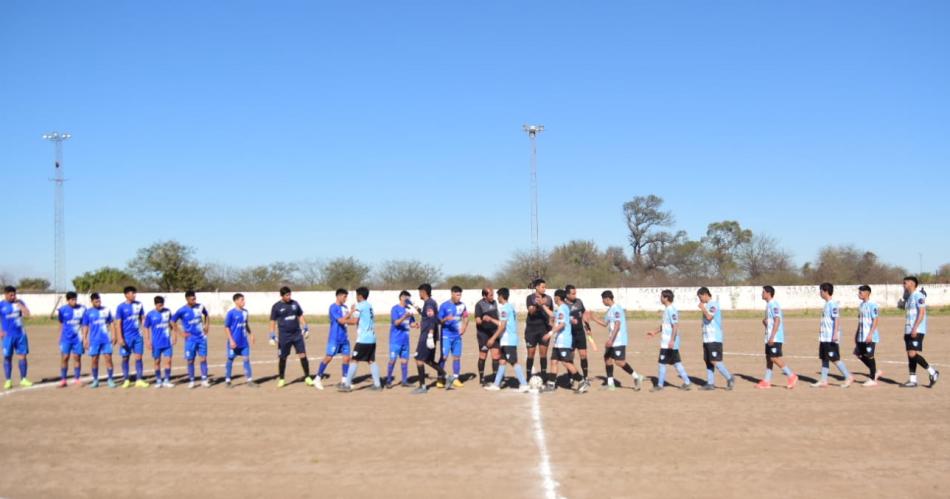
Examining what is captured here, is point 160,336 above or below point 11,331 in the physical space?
below

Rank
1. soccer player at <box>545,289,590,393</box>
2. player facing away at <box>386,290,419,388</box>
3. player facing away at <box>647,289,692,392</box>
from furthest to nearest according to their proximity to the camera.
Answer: player facing away at <box>386,290,419,388</box>
soccer player at <box>545,289,590,393</box>
player facing away at <box>647,289,692,392</box>

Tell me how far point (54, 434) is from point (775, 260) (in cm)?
7399

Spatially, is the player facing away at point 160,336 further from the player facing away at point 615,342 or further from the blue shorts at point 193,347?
the player facing away at point 615,342

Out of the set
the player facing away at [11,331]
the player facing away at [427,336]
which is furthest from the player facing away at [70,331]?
the player facing away at [427,336]

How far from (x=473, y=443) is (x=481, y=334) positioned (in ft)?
16.6

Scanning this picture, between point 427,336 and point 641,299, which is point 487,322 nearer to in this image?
point 427,336

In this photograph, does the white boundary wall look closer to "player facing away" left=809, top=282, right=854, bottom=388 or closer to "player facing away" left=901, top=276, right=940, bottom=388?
"player facing away" left=809, top=282, right=854, bottom=388

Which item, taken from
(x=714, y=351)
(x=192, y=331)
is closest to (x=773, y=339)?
(x=714, y=351)

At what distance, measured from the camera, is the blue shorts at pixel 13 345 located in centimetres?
1449

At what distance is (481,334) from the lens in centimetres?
1413

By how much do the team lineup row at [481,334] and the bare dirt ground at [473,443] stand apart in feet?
1.72

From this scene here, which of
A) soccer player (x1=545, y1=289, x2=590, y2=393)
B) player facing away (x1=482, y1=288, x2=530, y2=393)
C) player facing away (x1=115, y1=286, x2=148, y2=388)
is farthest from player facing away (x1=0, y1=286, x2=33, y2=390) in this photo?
soccer player (x1=545, y1=289, x2=590, y2=393)

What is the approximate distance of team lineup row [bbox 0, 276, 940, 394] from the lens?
1323 centimetres

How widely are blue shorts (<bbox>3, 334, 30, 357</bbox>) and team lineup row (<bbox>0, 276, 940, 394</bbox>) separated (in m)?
0.02
